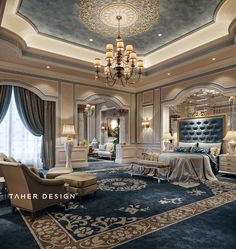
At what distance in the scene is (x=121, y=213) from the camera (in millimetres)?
3162

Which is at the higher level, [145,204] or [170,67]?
[170,67]

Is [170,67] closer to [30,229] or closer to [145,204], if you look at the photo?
[145,204]

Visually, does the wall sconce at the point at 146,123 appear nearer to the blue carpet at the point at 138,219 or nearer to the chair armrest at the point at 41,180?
the blue carpet at the point at 138,219

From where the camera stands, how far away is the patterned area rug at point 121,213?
242cm

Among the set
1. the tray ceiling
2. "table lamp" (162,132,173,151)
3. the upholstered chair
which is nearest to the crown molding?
the tray ceiling


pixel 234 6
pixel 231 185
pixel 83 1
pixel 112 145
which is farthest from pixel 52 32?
pixel 112 145

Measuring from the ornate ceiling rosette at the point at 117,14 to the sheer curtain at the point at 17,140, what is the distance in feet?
11.8

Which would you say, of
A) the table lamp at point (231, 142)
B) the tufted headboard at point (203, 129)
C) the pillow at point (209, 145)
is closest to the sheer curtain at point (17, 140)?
the tufted headboard at point (203, 129)

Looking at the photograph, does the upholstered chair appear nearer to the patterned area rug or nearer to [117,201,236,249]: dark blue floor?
the patterned area rug

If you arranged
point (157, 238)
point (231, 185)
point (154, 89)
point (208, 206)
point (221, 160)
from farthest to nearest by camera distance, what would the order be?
point (154, 89) < point (221, 160) < point (231, 185) < point (208, 206) < point (157, 238)

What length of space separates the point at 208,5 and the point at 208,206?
3.93 m

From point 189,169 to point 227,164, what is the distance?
1.37 metres

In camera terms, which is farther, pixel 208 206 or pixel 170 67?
pixel 170 67

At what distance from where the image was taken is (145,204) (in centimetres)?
357
